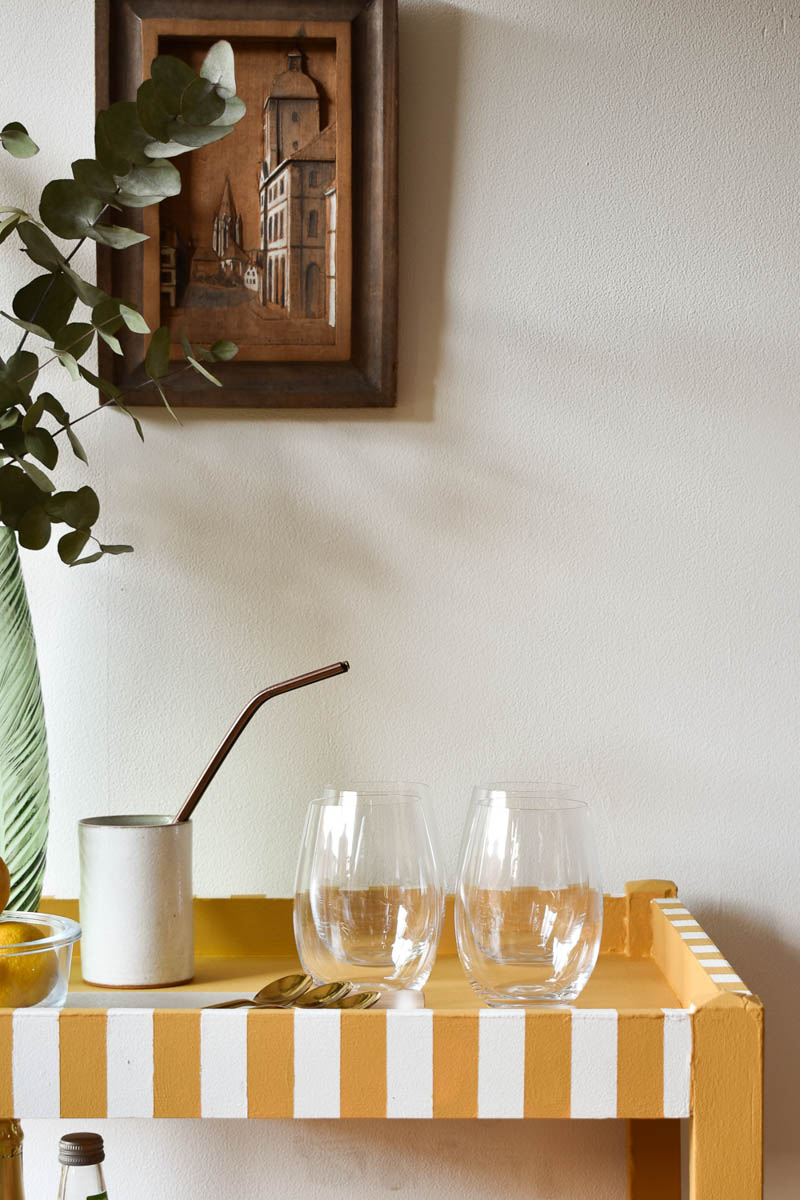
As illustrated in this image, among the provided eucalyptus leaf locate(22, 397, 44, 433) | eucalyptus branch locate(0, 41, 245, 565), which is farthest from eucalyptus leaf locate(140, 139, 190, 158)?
eucalyptus leaf locate(22, 397, 44, 433)

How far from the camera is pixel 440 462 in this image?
1050mm

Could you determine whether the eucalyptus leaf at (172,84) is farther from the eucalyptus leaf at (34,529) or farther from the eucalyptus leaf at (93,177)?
the eucalyptus leaf at (34,529)

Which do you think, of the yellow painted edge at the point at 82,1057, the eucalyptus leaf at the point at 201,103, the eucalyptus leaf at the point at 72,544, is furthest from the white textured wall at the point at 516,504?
the yellow painted edge at the point at 82,1057

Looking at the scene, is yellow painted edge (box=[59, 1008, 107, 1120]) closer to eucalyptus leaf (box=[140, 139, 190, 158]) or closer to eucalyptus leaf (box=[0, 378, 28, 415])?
eucalyptus leaf (box=[0, 378, 28, 415])

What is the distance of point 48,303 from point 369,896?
526mm

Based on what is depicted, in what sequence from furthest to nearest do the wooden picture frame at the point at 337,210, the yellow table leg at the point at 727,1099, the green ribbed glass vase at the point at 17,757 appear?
the wooden picture frame at the point at 337,210, the green ribbed glass vase at the point at 17,757, the yellow table leg at the point at 727,1099

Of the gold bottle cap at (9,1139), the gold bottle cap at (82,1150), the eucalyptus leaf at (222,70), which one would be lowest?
the gold bottle cap at (9,1139)

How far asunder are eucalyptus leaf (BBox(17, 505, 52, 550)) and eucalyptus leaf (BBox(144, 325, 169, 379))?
152mm

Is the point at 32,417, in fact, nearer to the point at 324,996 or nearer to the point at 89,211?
the point at 89,211

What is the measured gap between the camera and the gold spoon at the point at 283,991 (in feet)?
2.61

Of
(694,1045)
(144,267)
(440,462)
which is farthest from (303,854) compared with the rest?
(144,267)

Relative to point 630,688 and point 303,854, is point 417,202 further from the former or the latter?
point 303,854

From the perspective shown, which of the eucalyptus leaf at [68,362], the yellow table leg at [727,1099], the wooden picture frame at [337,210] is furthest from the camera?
the wooden picture frame at [337,210]

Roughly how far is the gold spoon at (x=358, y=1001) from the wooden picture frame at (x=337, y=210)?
0.51 m
